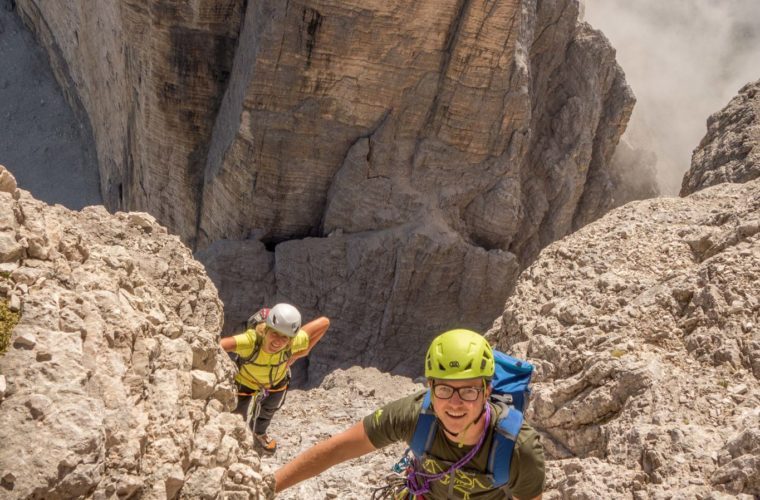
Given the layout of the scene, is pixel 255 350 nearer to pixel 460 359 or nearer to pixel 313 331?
pixel 313 331

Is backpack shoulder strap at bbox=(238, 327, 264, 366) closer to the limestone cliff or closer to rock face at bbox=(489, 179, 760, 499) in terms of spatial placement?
the limestone cliff

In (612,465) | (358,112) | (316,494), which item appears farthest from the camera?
(358,112)

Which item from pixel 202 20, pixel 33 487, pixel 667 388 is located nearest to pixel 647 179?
pixel 202 20

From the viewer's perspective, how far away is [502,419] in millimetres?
4117

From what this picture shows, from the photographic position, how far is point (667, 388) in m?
6.05

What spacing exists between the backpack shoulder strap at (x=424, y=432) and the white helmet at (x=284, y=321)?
3.47m

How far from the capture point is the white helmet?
24.9 ft

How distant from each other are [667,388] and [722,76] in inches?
1806

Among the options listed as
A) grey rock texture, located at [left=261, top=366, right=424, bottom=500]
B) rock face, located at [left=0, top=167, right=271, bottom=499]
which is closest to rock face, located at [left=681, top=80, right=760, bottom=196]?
grey rock texture, located at [left=261, top=366, right=424, bottom=500]

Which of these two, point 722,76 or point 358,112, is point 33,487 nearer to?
point 358,112

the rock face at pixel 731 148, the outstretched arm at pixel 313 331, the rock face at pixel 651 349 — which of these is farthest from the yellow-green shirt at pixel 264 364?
the rock face at pixel 731 148

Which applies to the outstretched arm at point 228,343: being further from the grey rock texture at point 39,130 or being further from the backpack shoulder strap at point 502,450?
the grey rock texture at point 39,130

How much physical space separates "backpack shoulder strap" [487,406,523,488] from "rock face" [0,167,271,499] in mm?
1499

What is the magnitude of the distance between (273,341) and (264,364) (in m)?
0.39
